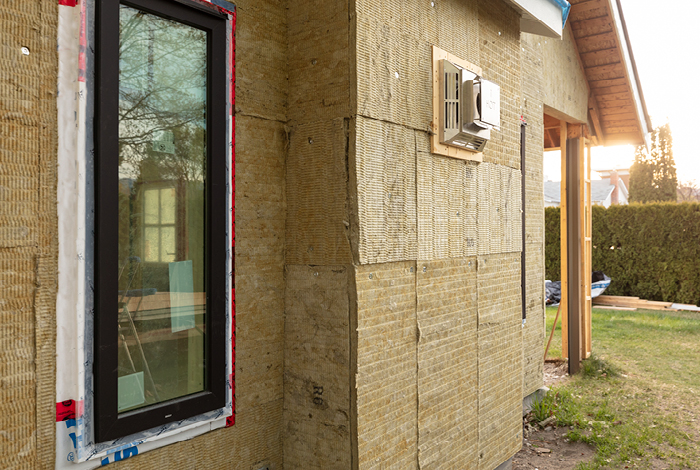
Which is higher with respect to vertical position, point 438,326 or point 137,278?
point 137,278

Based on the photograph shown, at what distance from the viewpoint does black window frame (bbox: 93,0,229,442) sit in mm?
1682

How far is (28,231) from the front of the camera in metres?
1.58

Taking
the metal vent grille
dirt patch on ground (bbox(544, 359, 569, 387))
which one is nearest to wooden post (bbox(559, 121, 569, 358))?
dirt patch on ground (bbox(544, 359, 569, 387))

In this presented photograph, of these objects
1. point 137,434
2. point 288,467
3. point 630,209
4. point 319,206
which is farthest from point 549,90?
point 630,209

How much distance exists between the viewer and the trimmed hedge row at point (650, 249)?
10758 millimetres

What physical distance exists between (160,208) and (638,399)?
532cm

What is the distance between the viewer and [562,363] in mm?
6691

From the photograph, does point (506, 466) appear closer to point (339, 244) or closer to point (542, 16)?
point (339, 244)

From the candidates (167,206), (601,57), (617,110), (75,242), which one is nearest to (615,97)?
(617,110)

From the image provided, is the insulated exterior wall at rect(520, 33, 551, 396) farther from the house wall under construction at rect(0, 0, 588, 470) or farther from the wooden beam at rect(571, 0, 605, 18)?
the house wall under construction at rect(0, 0, 588, 470)

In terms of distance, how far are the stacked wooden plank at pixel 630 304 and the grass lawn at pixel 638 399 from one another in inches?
86.6

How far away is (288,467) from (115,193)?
156cm

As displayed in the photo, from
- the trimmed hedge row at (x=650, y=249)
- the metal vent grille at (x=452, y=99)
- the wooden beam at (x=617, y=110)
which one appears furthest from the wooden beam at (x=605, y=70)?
Answer: the trimmed hedge row at (x=650, y=249)

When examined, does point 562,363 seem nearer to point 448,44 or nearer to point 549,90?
point 549,90
